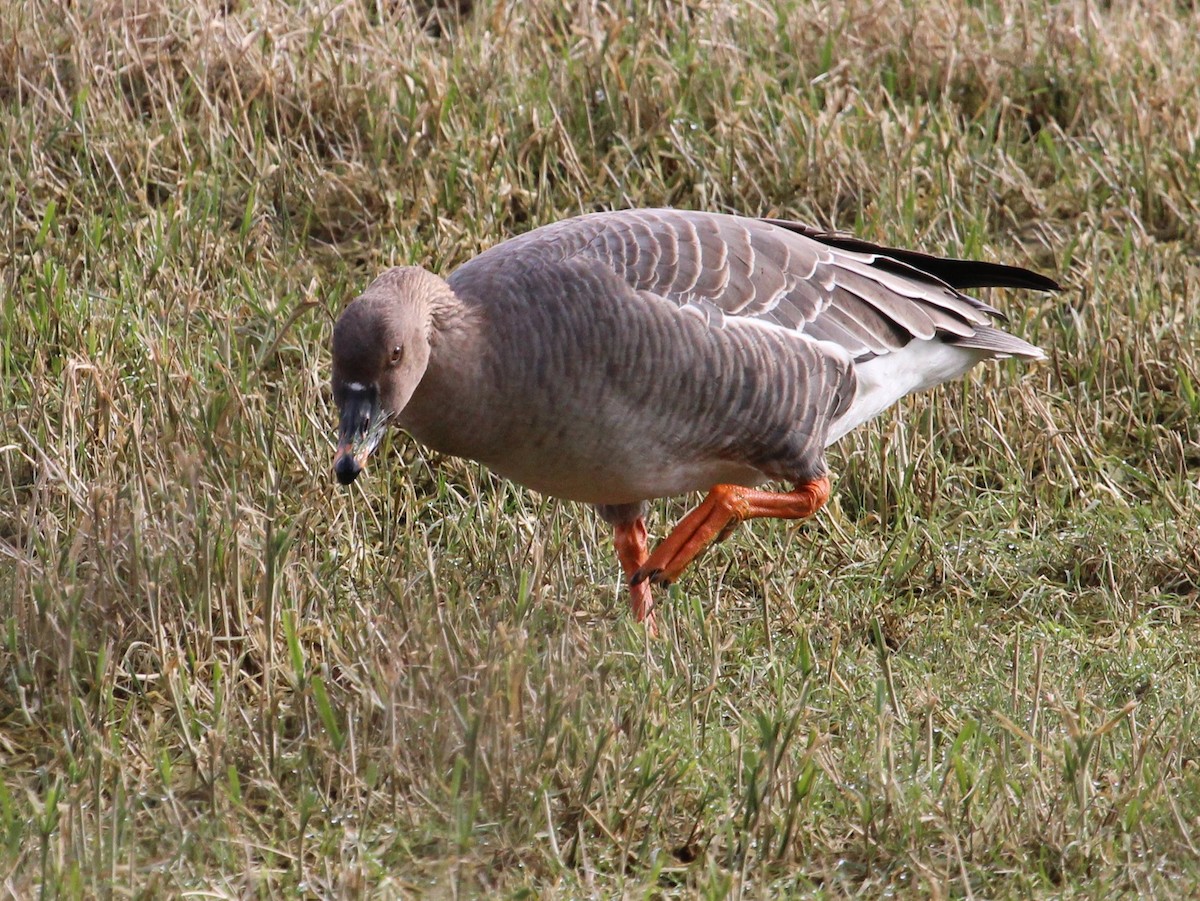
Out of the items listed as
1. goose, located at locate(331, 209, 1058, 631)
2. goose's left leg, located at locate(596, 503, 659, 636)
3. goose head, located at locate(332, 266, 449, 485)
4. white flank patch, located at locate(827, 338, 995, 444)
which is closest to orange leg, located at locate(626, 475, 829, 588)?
goose, located at locate(331, 209, 1058, 631)

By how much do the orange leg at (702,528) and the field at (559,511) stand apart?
169mm

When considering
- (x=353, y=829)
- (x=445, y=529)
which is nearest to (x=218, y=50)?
(x=445, y=529)

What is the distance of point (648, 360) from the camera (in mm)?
4949

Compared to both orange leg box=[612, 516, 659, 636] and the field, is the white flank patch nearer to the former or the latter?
the field

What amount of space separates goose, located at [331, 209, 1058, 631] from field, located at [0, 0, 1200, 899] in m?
0.42

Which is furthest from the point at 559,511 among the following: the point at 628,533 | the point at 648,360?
the point at 648,360

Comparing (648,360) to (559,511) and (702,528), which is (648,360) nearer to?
→ (702,528)

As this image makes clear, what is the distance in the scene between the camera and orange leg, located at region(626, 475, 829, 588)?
533 centimetres

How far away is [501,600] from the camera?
4.45 metres

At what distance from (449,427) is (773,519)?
170 centimetres

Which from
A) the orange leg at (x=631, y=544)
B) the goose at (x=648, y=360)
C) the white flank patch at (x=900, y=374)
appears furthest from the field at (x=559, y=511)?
the goose at (x=648, y=360)

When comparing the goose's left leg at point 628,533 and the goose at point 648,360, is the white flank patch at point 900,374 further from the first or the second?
the goose's left leg at point 628,533

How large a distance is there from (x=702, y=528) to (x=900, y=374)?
1.08m

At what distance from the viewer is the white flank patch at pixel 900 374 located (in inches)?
226
